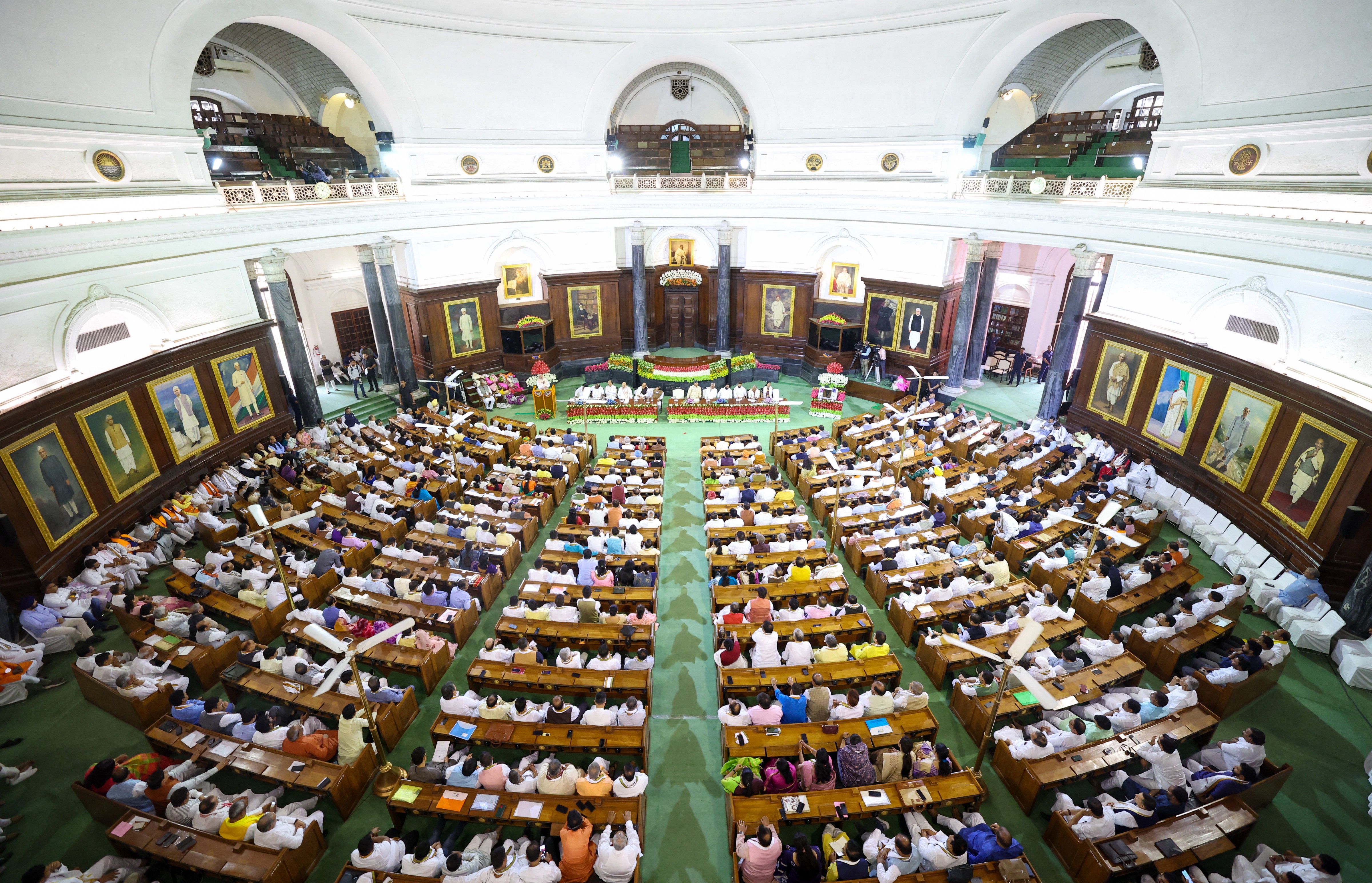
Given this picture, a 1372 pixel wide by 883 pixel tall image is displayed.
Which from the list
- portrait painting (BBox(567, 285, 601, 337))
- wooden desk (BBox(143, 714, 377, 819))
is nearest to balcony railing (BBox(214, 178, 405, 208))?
portrait painting (BBox(567, 285, 601, 337))

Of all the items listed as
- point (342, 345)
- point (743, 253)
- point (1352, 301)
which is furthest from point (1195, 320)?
point (342, 345)

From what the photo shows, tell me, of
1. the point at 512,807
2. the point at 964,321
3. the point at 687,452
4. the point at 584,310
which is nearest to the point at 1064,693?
the point at 512,807

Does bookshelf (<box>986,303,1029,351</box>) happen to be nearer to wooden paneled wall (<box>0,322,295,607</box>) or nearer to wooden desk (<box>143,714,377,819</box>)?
wooden desk (<box>143,714,377,819</box>)

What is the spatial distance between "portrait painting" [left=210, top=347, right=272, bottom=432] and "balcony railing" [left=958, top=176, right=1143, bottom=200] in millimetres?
24138

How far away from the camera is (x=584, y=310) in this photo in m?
27.3

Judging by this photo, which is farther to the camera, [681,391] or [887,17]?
[681,391]

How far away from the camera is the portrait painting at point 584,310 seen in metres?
27.0

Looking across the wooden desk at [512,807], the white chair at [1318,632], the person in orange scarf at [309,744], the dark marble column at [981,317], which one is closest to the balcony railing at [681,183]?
the dark marble column at [981,317]

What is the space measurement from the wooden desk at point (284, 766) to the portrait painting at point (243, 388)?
11.6 meters

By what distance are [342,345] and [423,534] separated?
53.5 ft

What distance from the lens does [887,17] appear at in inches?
819

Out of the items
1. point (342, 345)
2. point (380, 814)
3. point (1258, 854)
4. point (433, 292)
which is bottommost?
point (380, 814)

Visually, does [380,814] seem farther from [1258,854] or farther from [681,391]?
[681,391]

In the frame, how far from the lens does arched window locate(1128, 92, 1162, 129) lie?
23078mm
